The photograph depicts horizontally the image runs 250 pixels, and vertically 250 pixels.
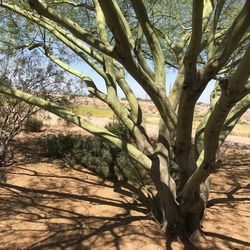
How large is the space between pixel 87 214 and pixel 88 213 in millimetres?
44

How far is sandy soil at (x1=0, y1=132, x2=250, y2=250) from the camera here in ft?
14.2

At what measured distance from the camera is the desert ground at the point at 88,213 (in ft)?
14.2

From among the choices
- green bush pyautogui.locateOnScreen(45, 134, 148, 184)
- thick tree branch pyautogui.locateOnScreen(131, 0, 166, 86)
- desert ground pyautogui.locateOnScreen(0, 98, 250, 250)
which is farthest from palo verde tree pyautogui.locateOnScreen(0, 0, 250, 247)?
green bush pyautogui.locateOnScreen(45, 134, 148, 184)

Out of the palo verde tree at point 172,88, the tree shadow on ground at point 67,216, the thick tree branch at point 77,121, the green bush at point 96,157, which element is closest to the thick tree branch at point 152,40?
the palo verde tree at point 172,88

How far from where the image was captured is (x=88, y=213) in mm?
5211

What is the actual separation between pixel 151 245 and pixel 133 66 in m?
2.25

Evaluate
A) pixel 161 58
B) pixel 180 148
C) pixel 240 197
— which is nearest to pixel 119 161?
pixel 240 197

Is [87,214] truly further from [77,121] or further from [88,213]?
[77,121]

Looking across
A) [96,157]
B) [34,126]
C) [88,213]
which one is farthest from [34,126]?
[88,213]

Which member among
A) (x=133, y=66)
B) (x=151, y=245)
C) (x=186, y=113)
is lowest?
(x=151, y=245)

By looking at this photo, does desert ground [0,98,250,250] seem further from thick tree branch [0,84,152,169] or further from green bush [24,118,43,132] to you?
green bush [24,118,43,132]

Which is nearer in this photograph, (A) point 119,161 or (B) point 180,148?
(B) point 180,148

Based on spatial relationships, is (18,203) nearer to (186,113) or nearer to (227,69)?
(186,113)

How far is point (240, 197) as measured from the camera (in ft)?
21.1
